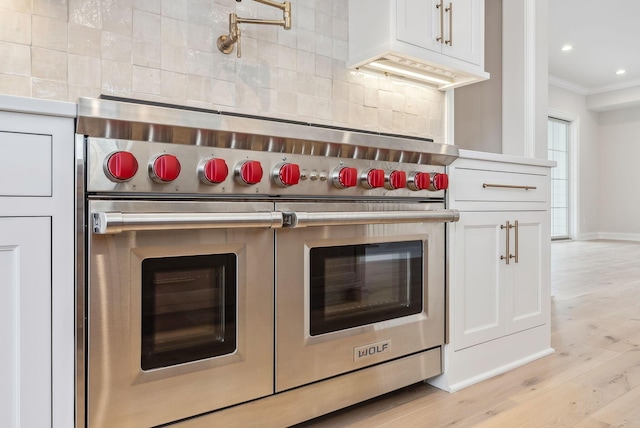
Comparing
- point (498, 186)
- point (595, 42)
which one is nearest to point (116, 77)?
point (498, 186)

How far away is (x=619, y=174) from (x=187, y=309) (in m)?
9.66

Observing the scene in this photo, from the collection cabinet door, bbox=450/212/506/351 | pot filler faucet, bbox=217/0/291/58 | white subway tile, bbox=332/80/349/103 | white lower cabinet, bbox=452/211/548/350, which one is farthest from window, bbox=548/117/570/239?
pot filler faucet, bbox=217/0/291/58

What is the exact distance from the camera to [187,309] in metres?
1.13

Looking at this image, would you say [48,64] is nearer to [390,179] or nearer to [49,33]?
[49,33]

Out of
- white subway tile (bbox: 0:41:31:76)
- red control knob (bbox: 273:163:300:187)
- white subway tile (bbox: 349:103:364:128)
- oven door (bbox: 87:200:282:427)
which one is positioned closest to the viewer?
oven door (bbox: 87:200:282:427)

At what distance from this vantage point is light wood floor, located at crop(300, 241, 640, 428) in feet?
4.80

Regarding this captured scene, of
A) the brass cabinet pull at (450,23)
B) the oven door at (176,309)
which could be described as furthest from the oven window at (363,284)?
the brass cabinet pull at (450,23)

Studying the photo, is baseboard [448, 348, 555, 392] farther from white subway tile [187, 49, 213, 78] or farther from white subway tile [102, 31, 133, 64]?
white subway tile [102, 31, 133, 64]

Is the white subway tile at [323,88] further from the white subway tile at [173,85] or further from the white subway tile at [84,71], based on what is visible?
the white subway tile at [84,71]

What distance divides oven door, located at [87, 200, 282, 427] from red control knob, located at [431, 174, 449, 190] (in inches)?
26.3

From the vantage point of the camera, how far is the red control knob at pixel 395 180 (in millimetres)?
1489

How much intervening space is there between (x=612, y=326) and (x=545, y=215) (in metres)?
1.09

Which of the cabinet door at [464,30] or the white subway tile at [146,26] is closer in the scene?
the white subway tile at [146,26]

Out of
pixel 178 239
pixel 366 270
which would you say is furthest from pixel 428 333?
pixel 178 239
